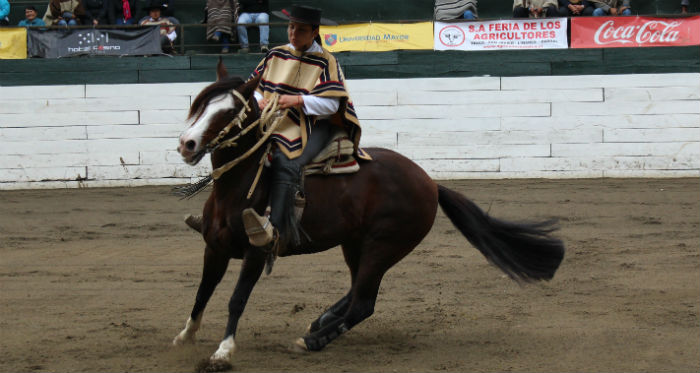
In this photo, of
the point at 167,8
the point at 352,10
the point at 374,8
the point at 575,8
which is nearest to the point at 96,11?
the point at 167,8

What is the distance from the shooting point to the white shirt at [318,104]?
5.22 meters

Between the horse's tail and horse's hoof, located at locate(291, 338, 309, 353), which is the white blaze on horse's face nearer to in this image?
horse's hoof, located at locate(291, 338, 309, 353)

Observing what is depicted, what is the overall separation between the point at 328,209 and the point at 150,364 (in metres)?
1.37

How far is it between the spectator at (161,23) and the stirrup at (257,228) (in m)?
8.64

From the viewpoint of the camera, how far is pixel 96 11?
14.4m

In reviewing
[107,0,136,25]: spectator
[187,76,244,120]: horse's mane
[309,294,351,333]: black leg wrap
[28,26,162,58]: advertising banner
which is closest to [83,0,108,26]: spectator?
[107,0,136,25]: spectator

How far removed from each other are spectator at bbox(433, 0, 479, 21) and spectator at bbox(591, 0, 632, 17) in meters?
1.86

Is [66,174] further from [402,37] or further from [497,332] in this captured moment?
[497,332]

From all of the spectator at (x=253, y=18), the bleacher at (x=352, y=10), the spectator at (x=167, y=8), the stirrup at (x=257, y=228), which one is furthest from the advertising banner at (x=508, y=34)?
the stirrup at (x=257, y=228)

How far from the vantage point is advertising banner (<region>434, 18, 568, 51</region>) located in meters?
12.8

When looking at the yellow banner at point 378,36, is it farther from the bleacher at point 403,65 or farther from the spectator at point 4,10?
the spectator at point 4,10

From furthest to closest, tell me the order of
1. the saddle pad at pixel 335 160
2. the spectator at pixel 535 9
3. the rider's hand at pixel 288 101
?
1. the spectator at pixel 535 9
2. the saddle pad at pixel 335 160
3. the rider's hand at pixel 288 101

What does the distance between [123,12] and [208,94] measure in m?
10.3

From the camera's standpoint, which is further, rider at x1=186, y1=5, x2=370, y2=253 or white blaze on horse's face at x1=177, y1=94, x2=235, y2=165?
rider at x1=186, y1=5, x2=370, y2=253
